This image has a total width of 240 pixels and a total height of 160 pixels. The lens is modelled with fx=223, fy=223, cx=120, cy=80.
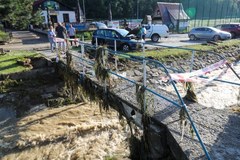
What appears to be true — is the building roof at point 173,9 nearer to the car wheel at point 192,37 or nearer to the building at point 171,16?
the building at point 171,16

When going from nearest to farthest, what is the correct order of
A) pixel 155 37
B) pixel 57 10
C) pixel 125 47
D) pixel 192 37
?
1. pixel 125 47
2. pixel 155 37
3. pixel 192 37
4. pixel 57 10

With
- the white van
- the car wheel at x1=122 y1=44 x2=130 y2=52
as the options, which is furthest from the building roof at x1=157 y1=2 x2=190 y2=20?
the car wheel at x1=122 y1=44 x2=130 y2=52

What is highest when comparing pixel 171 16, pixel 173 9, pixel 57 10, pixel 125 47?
pixel 57 10

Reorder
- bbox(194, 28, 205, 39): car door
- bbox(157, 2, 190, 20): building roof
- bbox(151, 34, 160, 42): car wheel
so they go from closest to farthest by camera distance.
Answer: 1. bbox(151, 34, 160, 42): car wheel
2. bbox(194, 28, 205, 39): car door
3. bbox(157, 2, 190, 20): building roof

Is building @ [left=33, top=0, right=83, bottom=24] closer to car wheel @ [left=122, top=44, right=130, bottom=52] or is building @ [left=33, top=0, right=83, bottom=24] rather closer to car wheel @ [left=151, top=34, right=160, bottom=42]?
car wheel @ [left=151, top=34, right=160, bottom=42]

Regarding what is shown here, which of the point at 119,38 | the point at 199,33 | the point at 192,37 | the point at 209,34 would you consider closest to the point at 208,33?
the point at 209,34

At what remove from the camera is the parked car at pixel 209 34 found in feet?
69.9

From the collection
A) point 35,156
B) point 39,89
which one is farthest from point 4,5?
point 35,156

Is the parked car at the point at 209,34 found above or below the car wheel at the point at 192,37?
above

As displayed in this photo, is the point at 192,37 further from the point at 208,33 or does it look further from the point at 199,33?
the point at 208,33

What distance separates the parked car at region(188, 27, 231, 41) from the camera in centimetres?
2130

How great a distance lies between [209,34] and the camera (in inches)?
858

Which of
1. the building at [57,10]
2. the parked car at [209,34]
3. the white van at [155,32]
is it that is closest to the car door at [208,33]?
the parked car at [209,34]

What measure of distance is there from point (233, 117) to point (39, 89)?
8296mm
